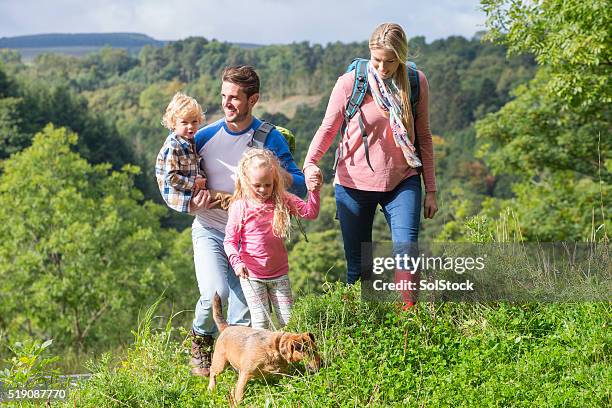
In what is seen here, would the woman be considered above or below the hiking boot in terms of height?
above

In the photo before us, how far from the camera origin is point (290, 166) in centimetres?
473

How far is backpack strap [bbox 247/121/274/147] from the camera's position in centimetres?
467

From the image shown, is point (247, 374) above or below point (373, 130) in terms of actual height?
below

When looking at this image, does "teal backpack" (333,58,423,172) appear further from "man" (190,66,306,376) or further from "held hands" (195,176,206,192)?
"held hands" (195,176,206,192)

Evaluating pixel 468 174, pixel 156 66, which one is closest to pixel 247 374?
pixel 468 174

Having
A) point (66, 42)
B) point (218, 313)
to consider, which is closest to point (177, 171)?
point (218, 313)

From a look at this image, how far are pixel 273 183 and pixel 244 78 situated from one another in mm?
649

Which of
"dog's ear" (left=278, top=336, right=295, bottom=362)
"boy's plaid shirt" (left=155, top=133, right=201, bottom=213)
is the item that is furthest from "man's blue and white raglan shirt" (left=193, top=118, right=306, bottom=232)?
"dog's ear" (left=278, top=336, right=295, bottom=362)

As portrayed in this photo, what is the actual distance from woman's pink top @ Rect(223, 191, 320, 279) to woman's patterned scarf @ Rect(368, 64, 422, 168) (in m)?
0.86

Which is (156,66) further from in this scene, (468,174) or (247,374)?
(247,374)

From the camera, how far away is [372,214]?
4863mm

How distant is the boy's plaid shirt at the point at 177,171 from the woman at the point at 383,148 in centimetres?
70

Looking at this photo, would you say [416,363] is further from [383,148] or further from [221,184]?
[221,184]

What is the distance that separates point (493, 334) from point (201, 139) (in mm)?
2116
